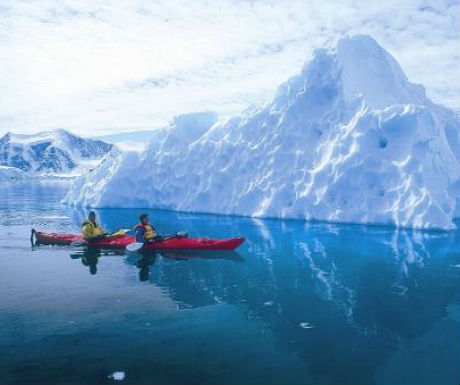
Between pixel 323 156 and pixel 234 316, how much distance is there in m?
16.9

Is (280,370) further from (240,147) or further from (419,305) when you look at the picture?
(240,147)

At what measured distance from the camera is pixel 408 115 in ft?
75.9

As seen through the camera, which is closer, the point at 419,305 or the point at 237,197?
the point at 419,305

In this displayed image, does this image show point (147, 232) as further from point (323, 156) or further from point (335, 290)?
point (323, 156)

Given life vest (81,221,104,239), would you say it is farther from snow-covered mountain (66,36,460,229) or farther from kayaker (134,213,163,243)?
snow-covered mountain (66,36,460,229)

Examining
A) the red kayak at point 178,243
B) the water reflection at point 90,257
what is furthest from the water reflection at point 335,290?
the water reflection at point 90,257

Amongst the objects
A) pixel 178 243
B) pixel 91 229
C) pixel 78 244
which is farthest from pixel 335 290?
pixel 78 244

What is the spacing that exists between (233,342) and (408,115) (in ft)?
59.7

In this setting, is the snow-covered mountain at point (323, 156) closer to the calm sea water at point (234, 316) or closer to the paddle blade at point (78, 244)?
the calm sea water at point (234, 316)

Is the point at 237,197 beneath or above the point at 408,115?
beneath

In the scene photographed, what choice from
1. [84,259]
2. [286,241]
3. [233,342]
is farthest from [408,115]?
[233,342]

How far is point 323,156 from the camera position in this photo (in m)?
25.5

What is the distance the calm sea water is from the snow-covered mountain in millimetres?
5628

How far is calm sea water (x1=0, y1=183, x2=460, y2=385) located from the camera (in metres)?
7.48
